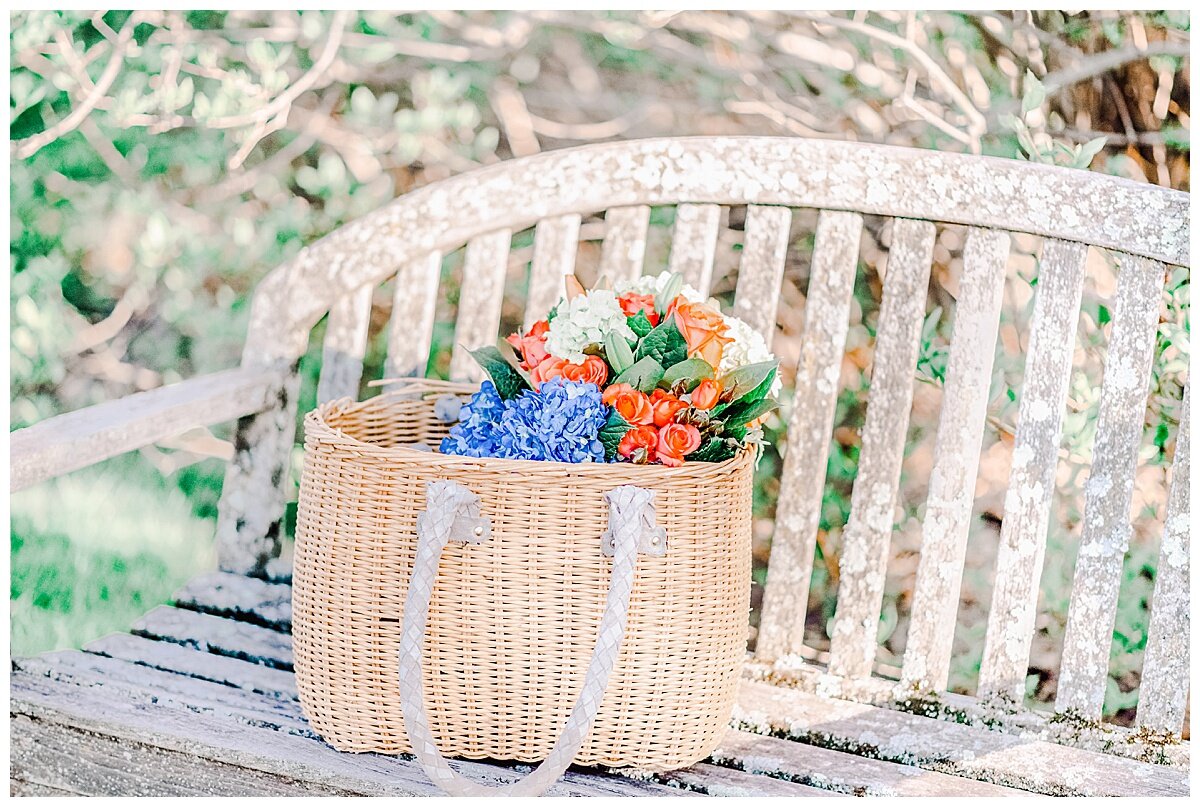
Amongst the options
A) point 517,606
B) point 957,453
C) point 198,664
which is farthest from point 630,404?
point 198,664

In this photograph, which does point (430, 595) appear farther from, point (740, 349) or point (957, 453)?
point (957, 453)

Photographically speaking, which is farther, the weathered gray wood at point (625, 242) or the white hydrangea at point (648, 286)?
the weathered gray wood at point (625, 242)

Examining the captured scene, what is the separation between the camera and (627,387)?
1.32m

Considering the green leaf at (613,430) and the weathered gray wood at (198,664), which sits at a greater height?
the green leaf at (613,430)

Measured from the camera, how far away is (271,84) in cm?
226

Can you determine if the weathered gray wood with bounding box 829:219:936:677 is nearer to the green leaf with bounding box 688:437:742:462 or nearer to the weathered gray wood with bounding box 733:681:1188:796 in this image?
the weathered gray wood with bounding box 733:681:1188:796

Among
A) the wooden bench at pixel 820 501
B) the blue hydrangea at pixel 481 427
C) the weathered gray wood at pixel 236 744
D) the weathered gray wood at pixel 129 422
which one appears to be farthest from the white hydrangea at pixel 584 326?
the weathered gray wood at pixel 129 422

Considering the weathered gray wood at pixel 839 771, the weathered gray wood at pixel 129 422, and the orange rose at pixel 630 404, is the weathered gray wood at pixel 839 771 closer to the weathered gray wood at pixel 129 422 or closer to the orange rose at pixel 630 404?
the orange rose at pixel 630 404

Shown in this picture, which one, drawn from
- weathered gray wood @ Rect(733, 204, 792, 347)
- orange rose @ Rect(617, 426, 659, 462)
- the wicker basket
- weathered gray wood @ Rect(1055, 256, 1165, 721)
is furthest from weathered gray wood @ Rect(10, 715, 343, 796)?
weathered gray wood @ Rect(1055, 256, 1165, 721)

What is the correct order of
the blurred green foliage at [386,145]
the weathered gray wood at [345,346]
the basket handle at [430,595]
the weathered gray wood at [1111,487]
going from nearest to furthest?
the basket handle at [430,595], the weathered gray wood at [1111,487], the weathered gray wood at [345,346], the blurred green foliage at [386,145]

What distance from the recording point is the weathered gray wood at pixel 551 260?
1.75 m

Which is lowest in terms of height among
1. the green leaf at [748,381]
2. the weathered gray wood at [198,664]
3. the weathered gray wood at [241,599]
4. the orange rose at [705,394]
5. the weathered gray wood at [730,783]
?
the weathered gray wood at [198,664]

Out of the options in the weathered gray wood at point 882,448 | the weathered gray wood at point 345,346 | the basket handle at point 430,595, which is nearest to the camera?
the basket handle at point 430,595

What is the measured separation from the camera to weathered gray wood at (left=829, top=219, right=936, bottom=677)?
1.60 metres
